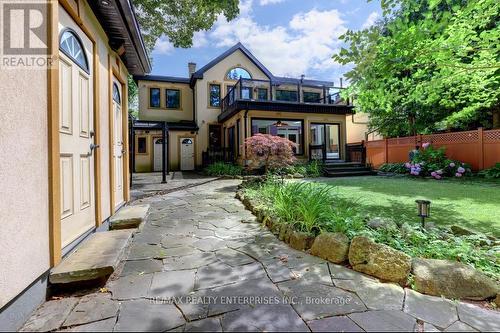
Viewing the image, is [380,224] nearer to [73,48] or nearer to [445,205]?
[445,205]

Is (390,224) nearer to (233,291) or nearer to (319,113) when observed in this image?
(233,291)

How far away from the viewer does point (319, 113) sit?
13289 millimetres

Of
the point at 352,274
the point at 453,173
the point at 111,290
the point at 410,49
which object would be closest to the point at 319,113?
the point at 453,173

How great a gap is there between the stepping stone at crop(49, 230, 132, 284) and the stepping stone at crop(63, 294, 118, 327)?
19cm

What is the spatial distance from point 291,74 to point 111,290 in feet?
59.8

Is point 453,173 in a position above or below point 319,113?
below

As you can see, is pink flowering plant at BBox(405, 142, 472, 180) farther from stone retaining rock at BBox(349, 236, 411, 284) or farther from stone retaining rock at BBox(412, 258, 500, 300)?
stone retaining rock at BBox(349, 236, 411, 284)

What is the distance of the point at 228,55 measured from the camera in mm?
16406

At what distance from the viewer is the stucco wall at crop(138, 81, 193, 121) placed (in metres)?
16.2

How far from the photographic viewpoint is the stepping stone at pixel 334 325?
164 centimetres

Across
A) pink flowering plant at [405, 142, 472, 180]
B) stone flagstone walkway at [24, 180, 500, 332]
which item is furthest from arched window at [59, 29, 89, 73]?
→ pink flowering plant at [405, 142, 472, 180]

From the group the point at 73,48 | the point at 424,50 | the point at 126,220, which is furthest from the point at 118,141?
the point at 424,50

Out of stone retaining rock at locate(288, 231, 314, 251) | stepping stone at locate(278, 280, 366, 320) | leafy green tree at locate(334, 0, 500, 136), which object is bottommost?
stepping stone at locate(278, 280, 366, 320)

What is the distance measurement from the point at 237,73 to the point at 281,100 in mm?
4599
